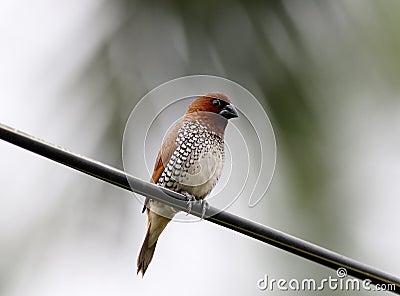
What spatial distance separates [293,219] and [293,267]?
3.09 ft

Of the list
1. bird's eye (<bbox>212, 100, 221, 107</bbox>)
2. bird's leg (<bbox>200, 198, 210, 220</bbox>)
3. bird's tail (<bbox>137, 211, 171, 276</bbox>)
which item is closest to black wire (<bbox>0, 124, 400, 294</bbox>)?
bird's leg (<bbox>200, 198, 210, 220</bbox>)

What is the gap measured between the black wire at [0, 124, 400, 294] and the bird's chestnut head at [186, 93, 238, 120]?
554 mm

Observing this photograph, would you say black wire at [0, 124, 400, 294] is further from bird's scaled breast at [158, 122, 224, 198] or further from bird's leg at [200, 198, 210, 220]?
bird's scaled breast at [158, 122, 224, 198]

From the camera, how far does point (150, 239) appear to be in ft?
12.0

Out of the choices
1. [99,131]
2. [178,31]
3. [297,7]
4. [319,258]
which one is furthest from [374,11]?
[319,258]

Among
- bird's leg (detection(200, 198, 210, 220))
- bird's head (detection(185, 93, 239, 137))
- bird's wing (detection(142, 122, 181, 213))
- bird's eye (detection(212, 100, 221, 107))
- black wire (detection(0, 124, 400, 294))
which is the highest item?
bird's eye (detection(212, 100, 221, 107))

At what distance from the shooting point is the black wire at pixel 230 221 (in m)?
2.10

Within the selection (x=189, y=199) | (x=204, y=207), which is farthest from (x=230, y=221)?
(x=189, y=199)

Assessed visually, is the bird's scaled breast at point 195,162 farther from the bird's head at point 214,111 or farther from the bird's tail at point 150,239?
the bird's tail at point 150,239

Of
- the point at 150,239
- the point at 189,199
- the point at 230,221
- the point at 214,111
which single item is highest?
the point at 214,111

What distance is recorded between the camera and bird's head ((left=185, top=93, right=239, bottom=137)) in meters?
2.96

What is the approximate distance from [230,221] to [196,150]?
95 centimetres
